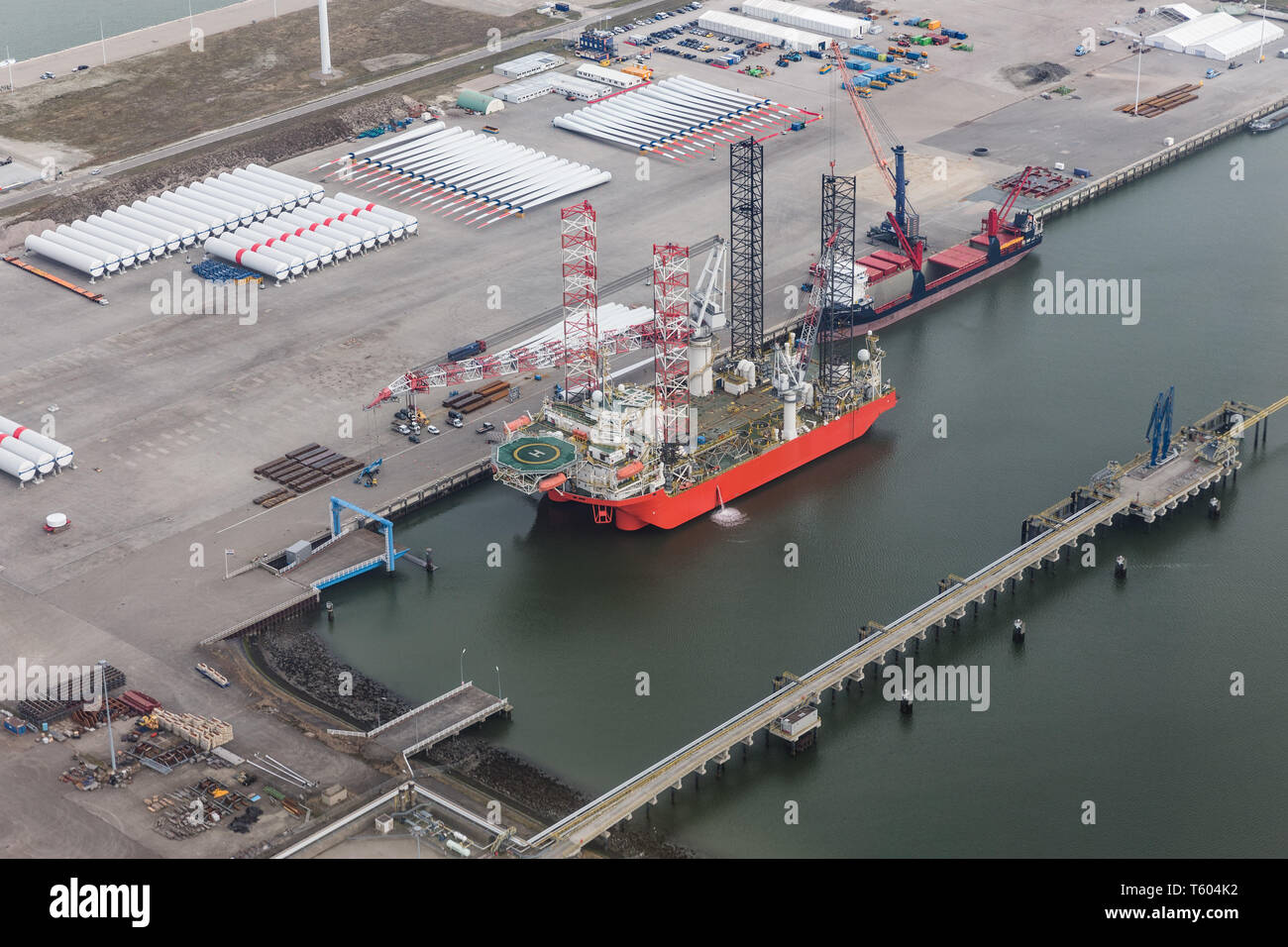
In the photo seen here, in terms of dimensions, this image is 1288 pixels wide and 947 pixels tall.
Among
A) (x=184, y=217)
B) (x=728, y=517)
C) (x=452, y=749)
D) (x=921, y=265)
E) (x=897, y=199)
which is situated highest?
(x=897, y=199)

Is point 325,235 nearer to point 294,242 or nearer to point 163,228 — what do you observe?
point 294,242

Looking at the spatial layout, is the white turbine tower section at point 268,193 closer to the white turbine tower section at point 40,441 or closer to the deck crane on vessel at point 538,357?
the deck crane on vessel at point 538,357

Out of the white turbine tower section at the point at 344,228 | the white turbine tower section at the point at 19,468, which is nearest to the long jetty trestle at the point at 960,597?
the white turbine tower section at the point at 19,468

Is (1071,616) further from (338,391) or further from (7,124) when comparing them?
(7,124)

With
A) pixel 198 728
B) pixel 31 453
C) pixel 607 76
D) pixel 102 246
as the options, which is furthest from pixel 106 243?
pixel 198 728

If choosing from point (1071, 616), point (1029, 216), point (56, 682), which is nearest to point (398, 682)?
point (56, 682)
